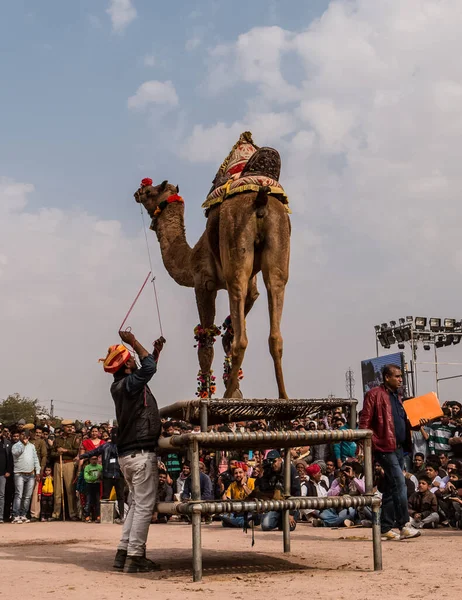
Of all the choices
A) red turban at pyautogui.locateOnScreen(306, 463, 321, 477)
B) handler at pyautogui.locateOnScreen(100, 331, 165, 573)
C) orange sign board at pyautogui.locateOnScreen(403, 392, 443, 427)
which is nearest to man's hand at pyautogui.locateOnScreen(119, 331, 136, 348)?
handler at pyautogui.locateOnScreen(100, 331, 165, 573)

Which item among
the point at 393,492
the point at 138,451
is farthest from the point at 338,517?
the point at 138,451

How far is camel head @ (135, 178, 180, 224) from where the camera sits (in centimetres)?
1080

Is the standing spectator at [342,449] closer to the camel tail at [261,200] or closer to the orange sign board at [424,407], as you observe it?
the orange sign board at [424,407]

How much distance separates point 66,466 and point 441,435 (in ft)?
29.7

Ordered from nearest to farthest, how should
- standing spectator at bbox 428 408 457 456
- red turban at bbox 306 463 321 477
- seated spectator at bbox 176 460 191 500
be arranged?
red turban at bbox 306 463 321 477 → standing spectator at bbox 428 408 457 456 → seated spectator at bbox 176 460 191 500

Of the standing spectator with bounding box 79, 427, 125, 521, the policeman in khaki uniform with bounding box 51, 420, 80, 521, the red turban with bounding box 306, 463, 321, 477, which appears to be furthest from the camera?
the policeman in khaki uniform with bounding box 51, 420, 80, 521

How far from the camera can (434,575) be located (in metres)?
6.92

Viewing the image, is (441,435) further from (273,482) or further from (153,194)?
(153,194)

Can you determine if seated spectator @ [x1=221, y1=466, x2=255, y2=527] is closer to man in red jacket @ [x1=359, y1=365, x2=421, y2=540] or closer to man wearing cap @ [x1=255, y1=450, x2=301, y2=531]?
man wearing cap @ [x1=255, y1=450, x2=301, y2=531]

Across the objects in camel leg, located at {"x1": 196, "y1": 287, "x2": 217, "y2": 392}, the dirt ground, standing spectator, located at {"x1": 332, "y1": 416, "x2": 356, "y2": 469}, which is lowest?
the dirt ground

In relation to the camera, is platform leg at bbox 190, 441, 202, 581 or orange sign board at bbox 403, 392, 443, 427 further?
orange sign board at bbox 403, 392, 443, 427

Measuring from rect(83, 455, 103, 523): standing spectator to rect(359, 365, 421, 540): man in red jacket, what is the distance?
967 cm

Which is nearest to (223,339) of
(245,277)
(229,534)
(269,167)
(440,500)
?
(245,277)

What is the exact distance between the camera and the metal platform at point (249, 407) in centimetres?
713
